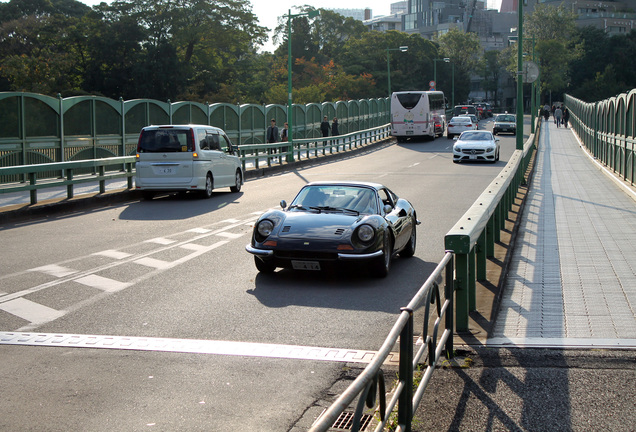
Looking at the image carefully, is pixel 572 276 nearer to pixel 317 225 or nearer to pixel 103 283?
pixel 317 225

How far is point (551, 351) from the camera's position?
6184 mm

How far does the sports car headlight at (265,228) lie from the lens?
981cm

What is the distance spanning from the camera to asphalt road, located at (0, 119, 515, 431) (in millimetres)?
5047

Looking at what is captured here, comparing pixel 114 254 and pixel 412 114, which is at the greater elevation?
pixel 412 114

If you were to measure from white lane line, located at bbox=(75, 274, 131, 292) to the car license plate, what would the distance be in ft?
6.52

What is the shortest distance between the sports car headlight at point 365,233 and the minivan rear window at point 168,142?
11.1m

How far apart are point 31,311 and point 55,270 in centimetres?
235

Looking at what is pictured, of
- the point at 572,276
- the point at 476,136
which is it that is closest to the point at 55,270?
the point at 572,276

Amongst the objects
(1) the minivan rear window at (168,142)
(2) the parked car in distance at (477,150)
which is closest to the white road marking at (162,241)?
(1) the minivan rear window at (168,142)

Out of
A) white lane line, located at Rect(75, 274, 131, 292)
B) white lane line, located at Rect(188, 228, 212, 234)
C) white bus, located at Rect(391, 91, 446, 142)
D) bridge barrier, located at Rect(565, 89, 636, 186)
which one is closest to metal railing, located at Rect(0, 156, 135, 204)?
white lane line, located at Rect(188, 228, 212, 234)

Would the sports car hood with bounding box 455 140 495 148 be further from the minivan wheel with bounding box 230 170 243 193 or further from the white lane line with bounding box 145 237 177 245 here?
the white lane line with bounding box 145 237 177 245

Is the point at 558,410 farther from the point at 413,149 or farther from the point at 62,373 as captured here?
the point at 413,149

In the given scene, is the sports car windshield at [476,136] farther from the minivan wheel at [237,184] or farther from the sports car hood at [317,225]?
the sports car hood at [317,225]

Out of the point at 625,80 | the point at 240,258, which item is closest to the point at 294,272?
the point at 240,258
